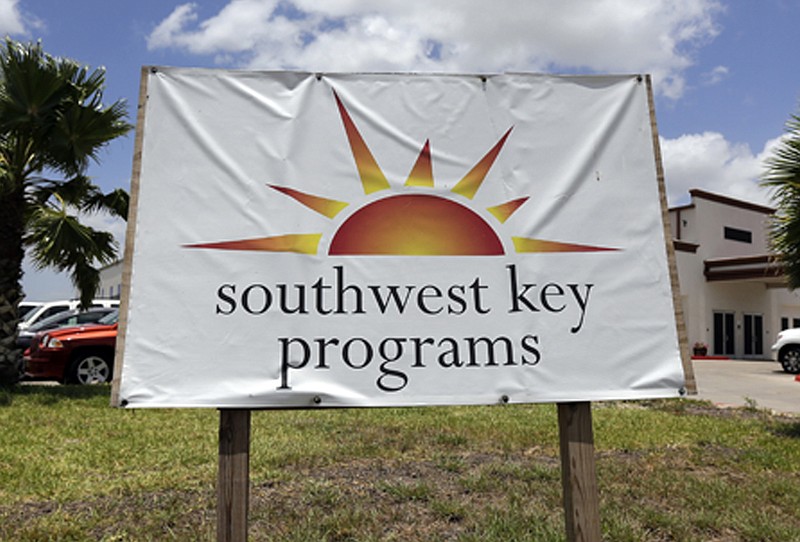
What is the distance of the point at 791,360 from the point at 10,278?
59.2 feet

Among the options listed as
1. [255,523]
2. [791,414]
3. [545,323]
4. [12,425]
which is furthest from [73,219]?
Answer: [791,414]

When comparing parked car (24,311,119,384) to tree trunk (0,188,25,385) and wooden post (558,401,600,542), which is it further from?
wooden post (558,401,600,542)

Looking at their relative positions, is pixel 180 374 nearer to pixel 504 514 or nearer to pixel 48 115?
pixel 504 514

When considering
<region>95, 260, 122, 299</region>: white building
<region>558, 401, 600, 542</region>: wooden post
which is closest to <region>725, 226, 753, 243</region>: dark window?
<region>558, 401, 600, 542</region>: wooden post

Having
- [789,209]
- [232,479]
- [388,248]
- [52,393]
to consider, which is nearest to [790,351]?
[789,209]

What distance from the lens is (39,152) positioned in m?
11.2

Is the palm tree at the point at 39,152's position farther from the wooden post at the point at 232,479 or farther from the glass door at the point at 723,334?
the glass door at the point at 723,334

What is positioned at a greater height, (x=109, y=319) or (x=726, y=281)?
(x=726, y=281)

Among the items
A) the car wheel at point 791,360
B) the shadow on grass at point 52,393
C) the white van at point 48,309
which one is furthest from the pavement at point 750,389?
the white van at point 48,309

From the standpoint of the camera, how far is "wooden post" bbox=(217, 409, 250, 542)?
8.88 feet

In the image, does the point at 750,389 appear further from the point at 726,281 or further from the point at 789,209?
the point at 726,281

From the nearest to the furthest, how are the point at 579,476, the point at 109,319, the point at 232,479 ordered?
1. the point at 232,479
2. the point at 579,476
3. the point at 109,319

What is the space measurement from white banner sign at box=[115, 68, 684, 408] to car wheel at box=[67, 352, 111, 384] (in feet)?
32.7

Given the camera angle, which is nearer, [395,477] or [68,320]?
[395,477]
